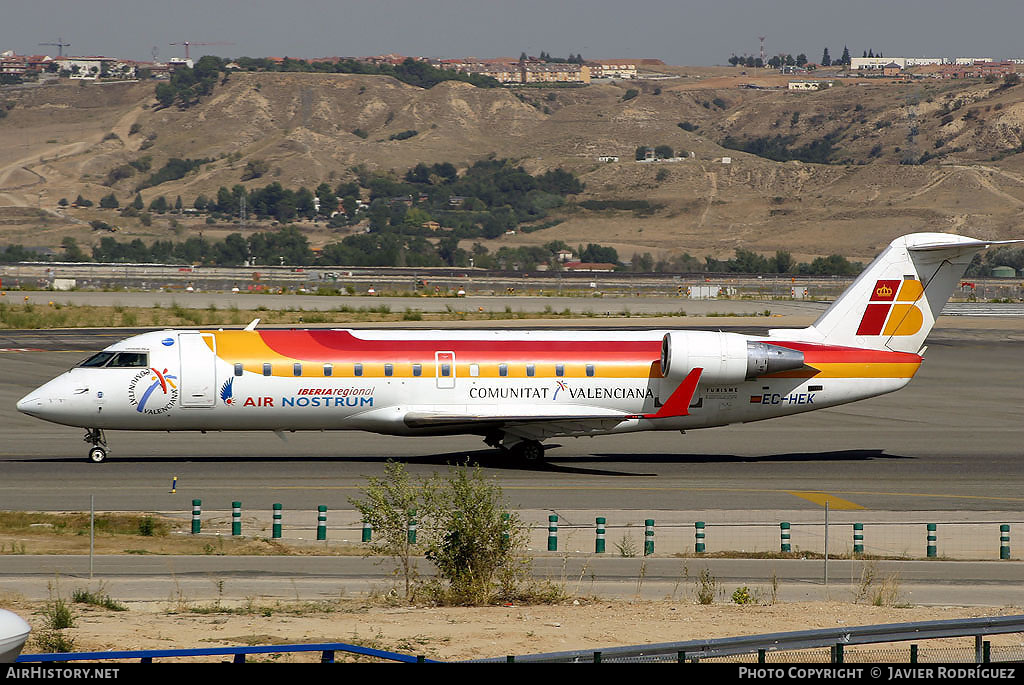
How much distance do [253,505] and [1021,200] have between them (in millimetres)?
193861

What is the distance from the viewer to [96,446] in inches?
1276

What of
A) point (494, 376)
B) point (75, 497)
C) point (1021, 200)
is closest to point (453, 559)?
point (75, 497)

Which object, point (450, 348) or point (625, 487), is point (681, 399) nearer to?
point (625, 487)

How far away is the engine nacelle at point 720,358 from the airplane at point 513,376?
0.12ft

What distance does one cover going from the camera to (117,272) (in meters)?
132

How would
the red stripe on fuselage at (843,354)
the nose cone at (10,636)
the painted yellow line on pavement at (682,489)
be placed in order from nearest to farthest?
the nose cone at (10,636), the painted yellow line on pavement at (682,489), the red stripe on fuselage at (843,354)

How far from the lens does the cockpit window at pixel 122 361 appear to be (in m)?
31.6

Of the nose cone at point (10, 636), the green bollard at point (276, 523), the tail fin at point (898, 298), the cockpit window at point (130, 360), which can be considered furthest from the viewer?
the tail fin at point (898, 298)

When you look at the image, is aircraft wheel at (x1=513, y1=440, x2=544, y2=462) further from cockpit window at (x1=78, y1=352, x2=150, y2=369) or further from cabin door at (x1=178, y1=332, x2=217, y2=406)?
cockpit window at (x1=78, y1=352, x2=150, y2=369)

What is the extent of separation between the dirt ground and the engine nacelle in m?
15.1

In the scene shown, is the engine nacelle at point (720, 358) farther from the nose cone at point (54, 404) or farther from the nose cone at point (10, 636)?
the nose cone at point (10, 636)

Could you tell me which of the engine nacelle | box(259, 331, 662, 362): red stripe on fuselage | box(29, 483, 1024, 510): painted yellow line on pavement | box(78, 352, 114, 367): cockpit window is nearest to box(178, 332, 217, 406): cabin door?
box(259, 331, 662, 362): red stripe on fuselage

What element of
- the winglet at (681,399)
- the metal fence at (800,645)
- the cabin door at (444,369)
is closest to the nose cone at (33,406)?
the cabin door at (444,369)

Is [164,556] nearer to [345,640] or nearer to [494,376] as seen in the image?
[345,640]
